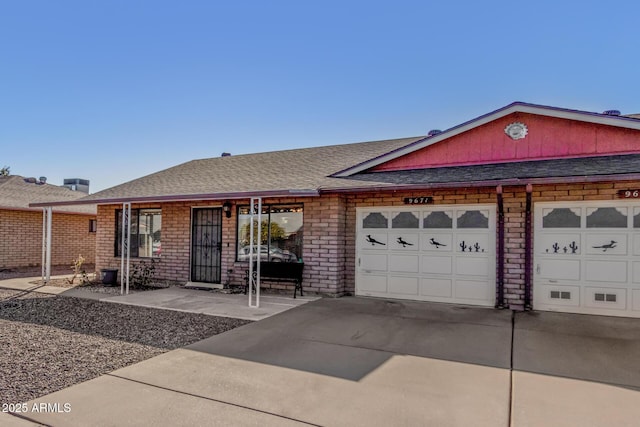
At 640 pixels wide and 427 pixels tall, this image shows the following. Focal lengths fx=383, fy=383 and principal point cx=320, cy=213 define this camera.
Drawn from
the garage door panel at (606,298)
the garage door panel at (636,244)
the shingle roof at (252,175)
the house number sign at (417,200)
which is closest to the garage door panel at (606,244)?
the garage door panel at (636,244)

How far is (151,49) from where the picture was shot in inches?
430

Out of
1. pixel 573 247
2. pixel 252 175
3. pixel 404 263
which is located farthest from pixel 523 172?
pixel 252 175

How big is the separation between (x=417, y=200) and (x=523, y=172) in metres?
2.14

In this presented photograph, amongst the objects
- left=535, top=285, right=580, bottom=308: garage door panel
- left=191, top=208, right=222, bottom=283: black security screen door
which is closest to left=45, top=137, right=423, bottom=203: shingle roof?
left=191, top=208, right=222, bottom=283: black security screen door

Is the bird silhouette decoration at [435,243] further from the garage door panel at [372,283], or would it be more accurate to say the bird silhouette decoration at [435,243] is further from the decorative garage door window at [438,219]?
the garage door panel at [372,283]

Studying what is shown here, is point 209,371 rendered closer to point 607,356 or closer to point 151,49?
point 607,356

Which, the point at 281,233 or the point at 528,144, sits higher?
the point at 528,144

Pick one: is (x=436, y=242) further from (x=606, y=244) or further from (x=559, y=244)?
(x=606, y=244)

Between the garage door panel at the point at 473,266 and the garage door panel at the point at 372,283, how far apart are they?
1.66 m

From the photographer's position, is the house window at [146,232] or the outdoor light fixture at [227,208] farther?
the house window at [146,232]

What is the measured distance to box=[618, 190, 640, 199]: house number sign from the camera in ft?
22.1

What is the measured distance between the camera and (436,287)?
823 centimetres

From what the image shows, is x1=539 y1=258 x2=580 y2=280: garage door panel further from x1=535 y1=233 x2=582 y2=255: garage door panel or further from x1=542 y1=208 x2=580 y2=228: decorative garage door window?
x1=542 y1=208 x2=580 y2=228: decorative garage door window

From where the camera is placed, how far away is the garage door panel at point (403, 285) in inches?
332
